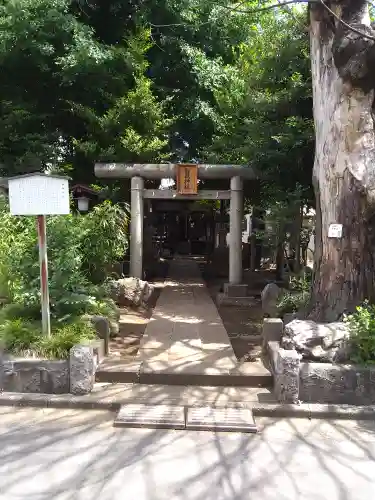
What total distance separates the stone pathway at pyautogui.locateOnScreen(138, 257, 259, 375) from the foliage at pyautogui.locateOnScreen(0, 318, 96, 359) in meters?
0.95

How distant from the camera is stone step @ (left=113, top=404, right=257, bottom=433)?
3910 millimetres

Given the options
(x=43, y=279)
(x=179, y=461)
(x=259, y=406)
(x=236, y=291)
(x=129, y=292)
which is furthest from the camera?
(x=236, y=291)

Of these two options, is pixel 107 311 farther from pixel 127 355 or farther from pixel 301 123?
pixel 301 123

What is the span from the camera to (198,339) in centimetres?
641

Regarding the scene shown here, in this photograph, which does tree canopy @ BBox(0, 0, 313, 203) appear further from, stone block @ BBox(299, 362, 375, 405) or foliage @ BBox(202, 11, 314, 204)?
stone block @ BBox(299, 362, 375, 405)

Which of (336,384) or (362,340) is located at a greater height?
(362,340)

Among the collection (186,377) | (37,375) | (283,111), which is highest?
(283,111)

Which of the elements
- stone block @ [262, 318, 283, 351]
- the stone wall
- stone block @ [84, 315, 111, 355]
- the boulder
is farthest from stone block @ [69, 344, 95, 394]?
stone block @ [262, 318, 283, 351]

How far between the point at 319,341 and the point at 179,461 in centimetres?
217

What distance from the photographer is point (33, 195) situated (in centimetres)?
470

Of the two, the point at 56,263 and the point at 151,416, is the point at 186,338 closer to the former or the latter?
the point at 56,263

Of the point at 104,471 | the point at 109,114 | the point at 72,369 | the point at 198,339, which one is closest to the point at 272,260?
the point at 109,114

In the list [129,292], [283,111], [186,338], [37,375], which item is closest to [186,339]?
[186,338]

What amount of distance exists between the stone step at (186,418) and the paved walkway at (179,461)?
3.3 inches
